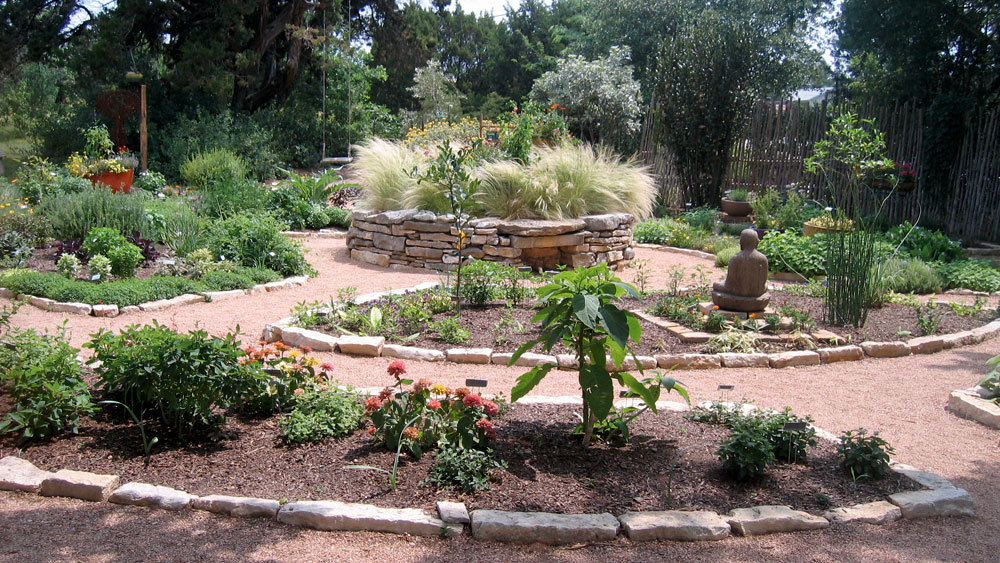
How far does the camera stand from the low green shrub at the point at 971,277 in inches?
308

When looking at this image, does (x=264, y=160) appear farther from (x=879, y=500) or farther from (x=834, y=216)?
(x=879, y=500)

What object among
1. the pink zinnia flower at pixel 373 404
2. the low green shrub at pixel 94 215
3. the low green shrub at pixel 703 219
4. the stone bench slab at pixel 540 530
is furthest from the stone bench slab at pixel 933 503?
the low green shrub at pixel 703 219

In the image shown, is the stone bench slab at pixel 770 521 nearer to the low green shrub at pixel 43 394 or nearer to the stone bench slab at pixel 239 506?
the stone bench slab at pixel 239 506

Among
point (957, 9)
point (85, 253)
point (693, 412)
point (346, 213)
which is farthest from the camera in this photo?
point (957, 9)

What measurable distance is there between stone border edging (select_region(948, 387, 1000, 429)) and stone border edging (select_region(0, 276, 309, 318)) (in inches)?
230

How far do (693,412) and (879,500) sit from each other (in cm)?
104

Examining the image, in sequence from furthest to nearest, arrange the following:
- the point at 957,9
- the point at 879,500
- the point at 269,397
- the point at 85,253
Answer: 1. the point at 957,9
2. the point at 85,253
3. the point at 269,397
4. the point at 879,500

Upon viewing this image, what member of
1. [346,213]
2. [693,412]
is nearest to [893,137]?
[346,213]

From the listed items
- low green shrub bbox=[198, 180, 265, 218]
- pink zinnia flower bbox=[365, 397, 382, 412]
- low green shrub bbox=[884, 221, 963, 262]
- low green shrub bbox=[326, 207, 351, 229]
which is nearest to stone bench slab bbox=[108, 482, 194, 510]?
pink zinnia flower bbox=[365, 397, 382, 412]

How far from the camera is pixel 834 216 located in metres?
6.22

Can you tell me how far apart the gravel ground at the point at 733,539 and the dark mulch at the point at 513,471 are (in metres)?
0.22

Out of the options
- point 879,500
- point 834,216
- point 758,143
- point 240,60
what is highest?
point 240,60

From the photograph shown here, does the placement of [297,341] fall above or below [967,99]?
below

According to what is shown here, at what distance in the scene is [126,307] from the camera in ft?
20.0
